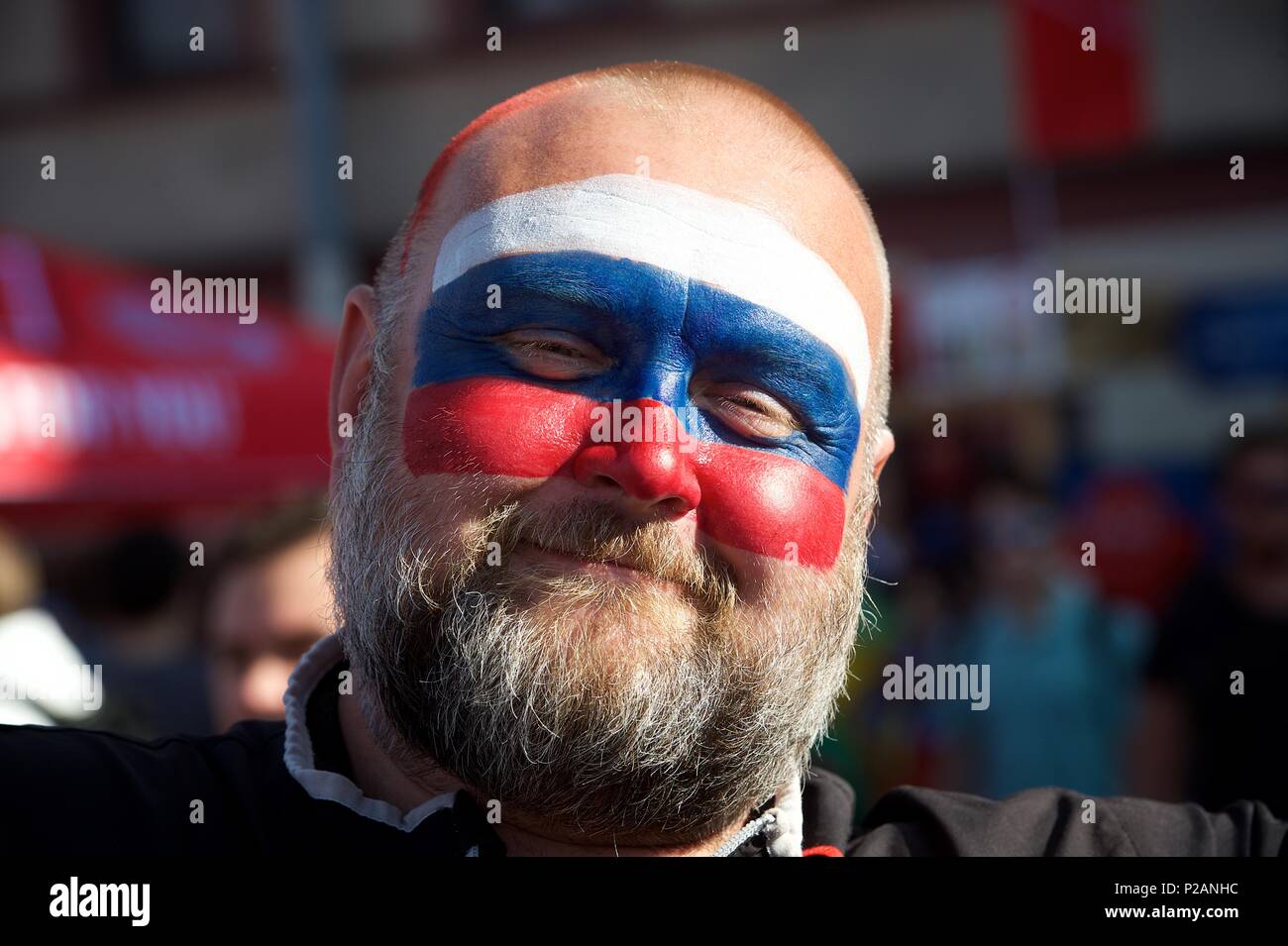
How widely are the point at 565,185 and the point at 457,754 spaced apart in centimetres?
74

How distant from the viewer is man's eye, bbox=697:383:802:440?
1765 mm

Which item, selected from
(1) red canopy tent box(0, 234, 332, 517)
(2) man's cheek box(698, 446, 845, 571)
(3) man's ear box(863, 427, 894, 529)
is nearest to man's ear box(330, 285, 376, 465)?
(2) man's cheek box(698, 446, 845, 571)

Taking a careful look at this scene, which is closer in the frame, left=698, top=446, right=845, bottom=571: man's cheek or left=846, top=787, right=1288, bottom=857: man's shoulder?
left=698, top=446, right=845, bottom=571: man's cheek

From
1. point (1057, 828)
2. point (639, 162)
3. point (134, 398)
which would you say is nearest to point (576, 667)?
point (639, 162)

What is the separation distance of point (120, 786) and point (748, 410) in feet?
2.98

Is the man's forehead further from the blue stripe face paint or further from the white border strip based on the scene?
the white border strip

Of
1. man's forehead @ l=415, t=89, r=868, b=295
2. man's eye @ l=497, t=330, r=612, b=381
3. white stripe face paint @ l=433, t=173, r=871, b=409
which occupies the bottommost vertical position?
man's eye @ l=497, t=330, r=612, b=381

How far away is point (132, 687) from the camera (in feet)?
13.4

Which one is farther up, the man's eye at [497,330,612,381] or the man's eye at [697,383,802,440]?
the man's eye at [497,330,612,381]

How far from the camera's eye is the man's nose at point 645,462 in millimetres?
1633

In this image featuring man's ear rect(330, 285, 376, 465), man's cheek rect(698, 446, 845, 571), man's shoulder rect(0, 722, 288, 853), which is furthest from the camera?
man's ear rect(330, 285, 376, 465)

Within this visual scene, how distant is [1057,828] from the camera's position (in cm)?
196

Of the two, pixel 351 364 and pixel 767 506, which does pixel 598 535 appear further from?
pixel 351 364
